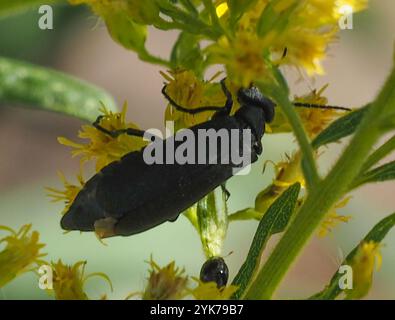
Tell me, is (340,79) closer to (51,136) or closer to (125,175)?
(51,136)

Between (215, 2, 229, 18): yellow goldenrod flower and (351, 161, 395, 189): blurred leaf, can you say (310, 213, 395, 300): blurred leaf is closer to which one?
(351, 161, 395, 189): blurred leaf

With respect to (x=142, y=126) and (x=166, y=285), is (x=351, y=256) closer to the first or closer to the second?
(x=166, y=285)

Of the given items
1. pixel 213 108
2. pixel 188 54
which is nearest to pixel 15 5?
pixel 188 54

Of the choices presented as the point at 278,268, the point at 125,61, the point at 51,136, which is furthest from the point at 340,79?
the point at 278,268

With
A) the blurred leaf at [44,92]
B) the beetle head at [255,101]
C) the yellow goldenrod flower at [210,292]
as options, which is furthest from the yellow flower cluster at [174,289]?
the blurred leaf at [44,92]

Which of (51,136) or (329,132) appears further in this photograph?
(51,136)

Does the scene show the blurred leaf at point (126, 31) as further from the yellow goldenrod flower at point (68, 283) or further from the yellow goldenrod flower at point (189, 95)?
the yellow goldenrod flower at point (68, 283)
